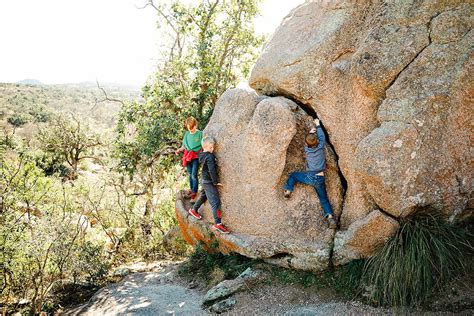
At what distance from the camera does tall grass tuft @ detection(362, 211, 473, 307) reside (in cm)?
567

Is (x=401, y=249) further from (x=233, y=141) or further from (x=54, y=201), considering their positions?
(x=54, y=201)

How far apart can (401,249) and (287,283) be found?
2.18m

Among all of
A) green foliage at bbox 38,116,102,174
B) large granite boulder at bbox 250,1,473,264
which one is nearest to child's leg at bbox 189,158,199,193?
large granite boulder at bbox 250,1,473,264

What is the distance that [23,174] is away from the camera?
7508 millimetres

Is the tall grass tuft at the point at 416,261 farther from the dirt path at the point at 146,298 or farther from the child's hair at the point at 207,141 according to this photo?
the child's hair at the point at 207,141

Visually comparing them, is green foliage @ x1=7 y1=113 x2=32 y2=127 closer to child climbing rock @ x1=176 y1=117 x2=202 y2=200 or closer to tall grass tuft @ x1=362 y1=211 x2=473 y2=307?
child climbing rock @ x1=176 y1=117 x2=202 y2=200

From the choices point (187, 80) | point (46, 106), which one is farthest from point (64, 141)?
point (46, 106)

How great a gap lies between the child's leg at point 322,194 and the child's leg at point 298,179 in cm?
13

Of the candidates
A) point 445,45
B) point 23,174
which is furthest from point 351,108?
point 23,174

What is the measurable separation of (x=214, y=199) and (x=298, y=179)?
1.92 m

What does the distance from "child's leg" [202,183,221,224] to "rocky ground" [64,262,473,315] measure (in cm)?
143

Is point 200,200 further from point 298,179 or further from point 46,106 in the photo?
point 46,106

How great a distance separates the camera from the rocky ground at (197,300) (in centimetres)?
621

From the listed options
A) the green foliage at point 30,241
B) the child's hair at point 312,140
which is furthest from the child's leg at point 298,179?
the green foliage at point 30,241
